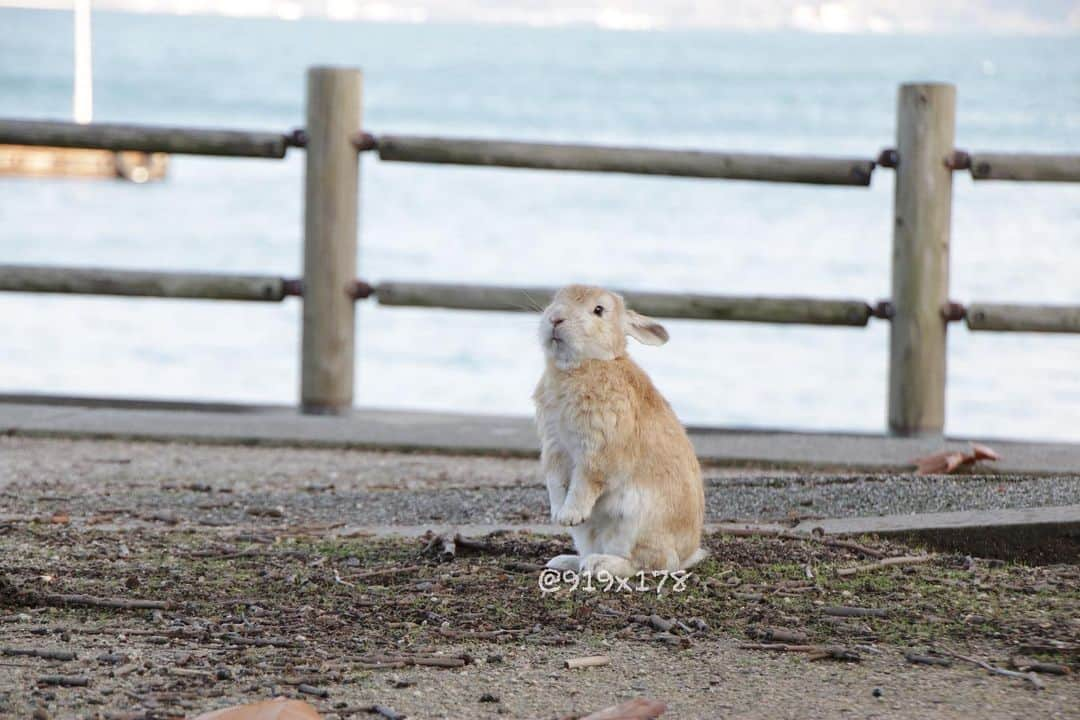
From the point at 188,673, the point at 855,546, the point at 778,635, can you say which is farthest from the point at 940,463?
the point at 188,673

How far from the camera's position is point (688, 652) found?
3.61 metres

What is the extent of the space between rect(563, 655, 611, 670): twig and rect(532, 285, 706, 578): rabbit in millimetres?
557

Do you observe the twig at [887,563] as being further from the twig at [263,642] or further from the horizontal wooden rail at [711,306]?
the horizontal wooden rail at [711,306]

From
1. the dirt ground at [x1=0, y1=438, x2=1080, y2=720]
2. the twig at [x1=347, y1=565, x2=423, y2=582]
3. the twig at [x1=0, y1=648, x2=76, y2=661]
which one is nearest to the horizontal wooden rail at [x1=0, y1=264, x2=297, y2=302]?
the dirt ground at [x1=0, y1=438, x2=1080, y2=720]

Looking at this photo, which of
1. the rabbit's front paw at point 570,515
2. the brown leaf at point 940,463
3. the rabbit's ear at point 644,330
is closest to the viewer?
the rabbit's front paw at point 570,515

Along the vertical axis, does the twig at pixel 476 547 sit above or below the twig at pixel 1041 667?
above

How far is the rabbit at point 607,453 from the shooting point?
13.3 ft

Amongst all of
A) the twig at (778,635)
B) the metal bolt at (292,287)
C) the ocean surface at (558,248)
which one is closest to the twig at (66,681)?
the twig at (778,635)

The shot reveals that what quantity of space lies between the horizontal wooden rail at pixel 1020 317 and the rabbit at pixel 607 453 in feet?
9.43

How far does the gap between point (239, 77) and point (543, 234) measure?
47772mm

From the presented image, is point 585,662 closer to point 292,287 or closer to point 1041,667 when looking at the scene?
point 1041,667

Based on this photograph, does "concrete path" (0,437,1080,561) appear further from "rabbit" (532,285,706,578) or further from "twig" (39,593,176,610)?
"twig" (39,593,176,610)

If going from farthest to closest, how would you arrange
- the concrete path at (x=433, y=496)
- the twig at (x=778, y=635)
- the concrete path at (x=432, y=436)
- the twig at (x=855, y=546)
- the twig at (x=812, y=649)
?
the concrete path at (x=432, y=436)
the concrete path at (x=433, y=496)
the twig at (x=855, y=546)
the twig at (x=778, y=635)
the twig at (x=812, y=649)

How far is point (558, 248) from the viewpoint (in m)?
23.5
